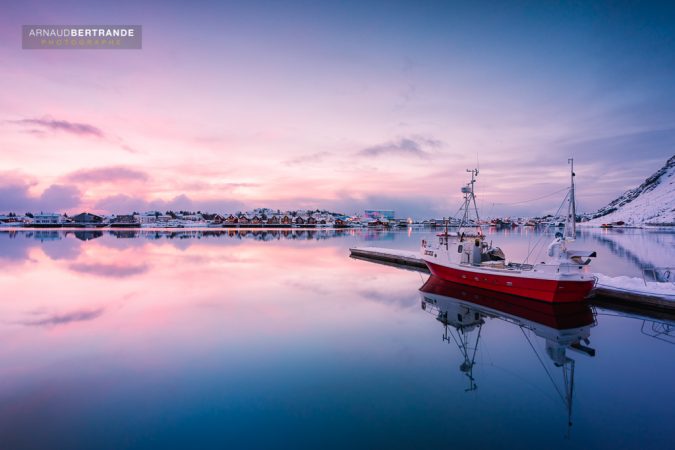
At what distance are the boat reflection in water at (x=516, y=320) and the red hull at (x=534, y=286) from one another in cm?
37

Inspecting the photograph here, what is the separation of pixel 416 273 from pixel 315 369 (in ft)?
74.4

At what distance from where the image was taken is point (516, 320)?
17.1 m

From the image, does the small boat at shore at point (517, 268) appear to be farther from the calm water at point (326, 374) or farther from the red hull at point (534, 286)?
the calm water at point (326, 374)

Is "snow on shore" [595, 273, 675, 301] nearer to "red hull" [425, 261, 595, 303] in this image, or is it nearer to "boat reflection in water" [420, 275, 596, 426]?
"red hull" [425, 261, 595, 303]

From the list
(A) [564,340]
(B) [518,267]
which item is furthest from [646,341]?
(B) [518,267]

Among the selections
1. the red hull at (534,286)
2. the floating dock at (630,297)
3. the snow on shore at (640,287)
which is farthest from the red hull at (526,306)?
the snow on shore at (640,287)

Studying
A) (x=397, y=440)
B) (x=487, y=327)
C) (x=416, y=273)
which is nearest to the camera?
(x=397, y=440)

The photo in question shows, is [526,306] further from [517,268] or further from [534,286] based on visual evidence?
[517,268]

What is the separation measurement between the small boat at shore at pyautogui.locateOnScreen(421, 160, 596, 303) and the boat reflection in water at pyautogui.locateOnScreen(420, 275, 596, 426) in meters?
0.70

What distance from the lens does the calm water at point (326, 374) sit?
7.80m

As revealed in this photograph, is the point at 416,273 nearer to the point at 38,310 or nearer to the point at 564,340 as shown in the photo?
the point at 564,340

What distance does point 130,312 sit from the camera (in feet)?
59.5

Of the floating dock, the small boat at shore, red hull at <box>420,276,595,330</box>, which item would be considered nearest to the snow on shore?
the floating dock

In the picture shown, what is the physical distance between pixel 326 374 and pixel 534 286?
594 inches
